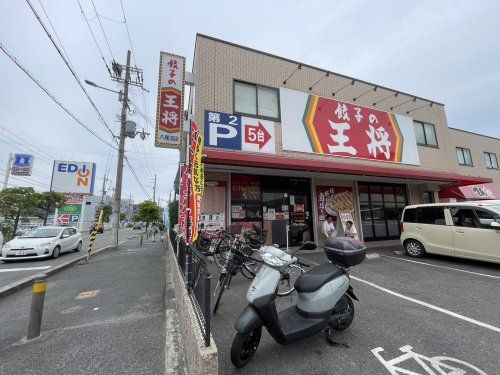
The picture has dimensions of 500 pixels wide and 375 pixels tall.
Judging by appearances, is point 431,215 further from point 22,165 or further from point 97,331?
point 22,165

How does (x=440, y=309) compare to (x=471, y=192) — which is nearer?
(x=440, y=309)

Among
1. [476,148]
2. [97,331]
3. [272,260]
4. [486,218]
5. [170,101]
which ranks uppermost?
[476,148]

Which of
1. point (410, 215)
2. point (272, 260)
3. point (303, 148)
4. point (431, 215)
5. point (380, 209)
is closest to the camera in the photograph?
point (272, 260)

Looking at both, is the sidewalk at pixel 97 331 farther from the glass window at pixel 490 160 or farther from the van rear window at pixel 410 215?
the glass window at pixel 490 160

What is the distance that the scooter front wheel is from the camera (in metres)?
2.13

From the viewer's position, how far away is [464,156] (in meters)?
15.9

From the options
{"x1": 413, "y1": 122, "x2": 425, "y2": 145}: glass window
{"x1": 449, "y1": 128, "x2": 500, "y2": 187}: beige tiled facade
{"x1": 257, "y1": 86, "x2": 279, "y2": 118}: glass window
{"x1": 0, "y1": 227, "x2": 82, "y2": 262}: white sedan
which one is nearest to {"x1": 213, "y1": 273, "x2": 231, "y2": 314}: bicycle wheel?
{"x1": 257, "y1": 86, "x2": 279, "y2": 118}: glass window

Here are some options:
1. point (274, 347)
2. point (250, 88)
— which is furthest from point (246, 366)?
point (250, 88)

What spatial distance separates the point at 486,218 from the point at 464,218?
43 centimetres

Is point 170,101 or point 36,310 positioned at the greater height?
point 170,101

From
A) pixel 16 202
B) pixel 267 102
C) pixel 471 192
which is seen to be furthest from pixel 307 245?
pixel 16 202

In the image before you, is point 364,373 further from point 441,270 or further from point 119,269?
point 119,269

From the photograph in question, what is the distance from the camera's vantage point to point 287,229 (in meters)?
8.28

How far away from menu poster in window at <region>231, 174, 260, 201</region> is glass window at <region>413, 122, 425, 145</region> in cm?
983
